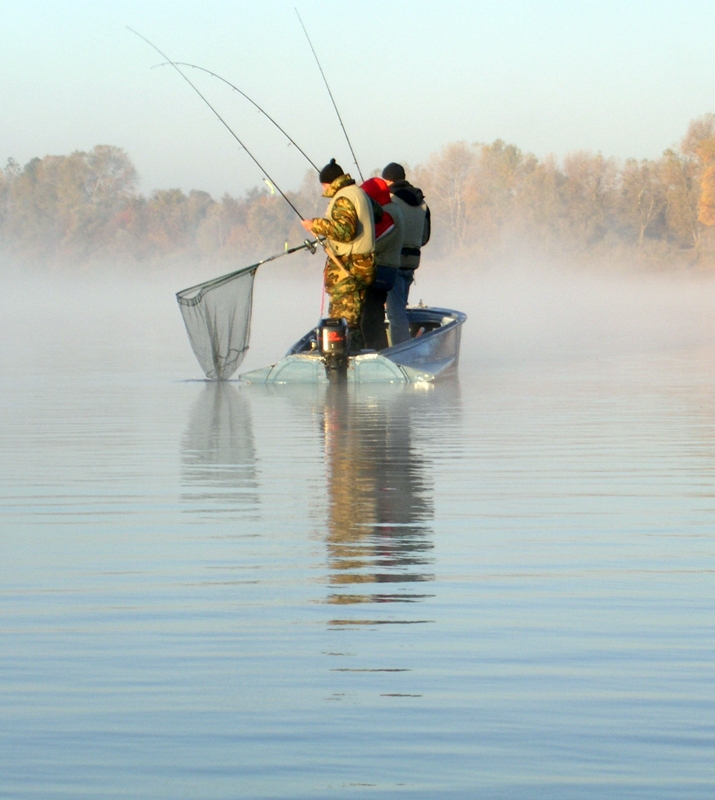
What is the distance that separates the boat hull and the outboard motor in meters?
0.06

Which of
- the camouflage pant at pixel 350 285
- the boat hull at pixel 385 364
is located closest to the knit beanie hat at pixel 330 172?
the camouflage pant at pixel 350 285

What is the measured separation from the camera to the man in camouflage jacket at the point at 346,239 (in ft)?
41.1

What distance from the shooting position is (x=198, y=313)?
1423 centimetres

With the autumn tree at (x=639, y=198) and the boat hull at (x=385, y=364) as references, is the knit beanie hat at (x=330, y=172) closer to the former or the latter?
the boat hull at (x=385, y=364)

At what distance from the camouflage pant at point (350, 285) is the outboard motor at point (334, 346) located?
0.40ft

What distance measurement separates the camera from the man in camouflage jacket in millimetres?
12516

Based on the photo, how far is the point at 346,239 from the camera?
41.2 ft

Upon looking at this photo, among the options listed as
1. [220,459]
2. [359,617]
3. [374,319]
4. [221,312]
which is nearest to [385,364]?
[374,319]

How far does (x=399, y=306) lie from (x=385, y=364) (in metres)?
0.71

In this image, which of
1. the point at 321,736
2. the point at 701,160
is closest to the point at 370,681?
the point at 321,736

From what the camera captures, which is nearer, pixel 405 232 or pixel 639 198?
pixel 405 232

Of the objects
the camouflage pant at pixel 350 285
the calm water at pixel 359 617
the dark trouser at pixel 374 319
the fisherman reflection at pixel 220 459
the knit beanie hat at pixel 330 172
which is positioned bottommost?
the fisherman reflection at pixel 220 459

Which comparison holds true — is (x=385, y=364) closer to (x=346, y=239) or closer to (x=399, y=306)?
(x=399, y=306)

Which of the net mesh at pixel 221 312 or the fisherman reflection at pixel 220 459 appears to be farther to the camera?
the net mesh at pixel 221 312
